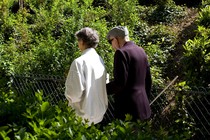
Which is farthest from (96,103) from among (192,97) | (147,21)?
(147,21)

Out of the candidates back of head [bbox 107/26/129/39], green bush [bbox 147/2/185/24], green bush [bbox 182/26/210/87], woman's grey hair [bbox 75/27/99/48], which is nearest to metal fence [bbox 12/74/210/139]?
green bush [bbox 182/26/210/87]

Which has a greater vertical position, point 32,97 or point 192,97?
point 32,97

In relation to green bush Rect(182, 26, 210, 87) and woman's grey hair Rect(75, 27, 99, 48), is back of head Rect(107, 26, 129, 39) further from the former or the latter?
green bush Rect(182, 26, 210, 87)

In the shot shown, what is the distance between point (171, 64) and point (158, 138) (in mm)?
4912

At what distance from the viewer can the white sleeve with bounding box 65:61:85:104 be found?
3592 millimetres

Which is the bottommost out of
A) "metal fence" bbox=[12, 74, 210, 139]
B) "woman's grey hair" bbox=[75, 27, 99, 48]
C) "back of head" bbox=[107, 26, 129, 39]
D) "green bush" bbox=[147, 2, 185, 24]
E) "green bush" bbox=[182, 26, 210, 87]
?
"metal fence" bbox=[12, 74, 210, 139]

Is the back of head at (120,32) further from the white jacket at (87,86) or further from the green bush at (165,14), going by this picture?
the green bush at (165,14)

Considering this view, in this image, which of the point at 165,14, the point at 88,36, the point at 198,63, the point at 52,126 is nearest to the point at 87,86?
the point at 88,36

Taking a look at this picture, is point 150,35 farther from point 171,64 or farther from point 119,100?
point 119,100

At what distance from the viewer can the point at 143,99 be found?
3.90m

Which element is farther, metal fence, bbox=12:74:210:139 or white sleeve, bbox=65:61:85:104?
metal fence, bbox=12:74:210:139

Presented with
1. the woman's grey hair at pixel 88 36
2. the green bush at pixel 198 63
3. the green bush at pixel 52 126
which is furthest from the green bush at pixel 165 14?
the green bush at pixel 52 126

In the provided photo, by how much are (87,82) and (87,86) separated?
0.14ft

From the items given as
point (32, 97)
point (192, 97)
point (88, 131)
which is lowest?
point (192, 97)
